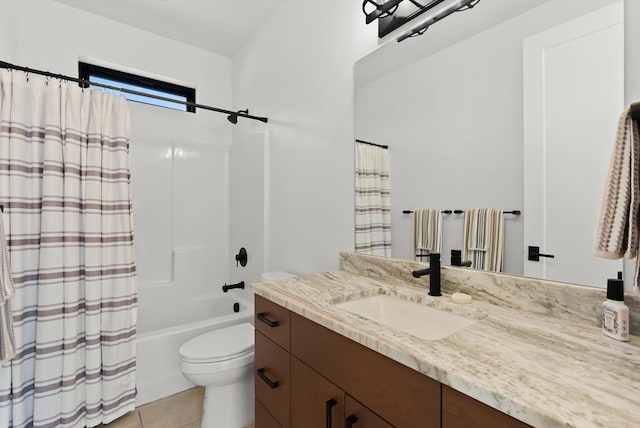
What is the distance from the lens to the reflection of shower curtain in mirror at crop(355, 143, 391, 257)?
4.78 ft

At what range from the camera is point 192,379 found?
5.01ft

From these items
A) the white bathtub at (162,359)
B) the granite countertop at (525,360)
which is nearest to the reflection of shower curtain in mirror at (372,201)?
the granite countertop at (525,360)

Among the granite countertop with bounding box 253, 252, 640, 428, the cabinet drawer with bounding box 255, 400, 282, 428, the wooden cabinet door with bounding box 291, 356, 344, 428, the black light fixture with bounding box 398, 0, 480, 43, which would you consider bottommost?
the cabinet drawer with bounding box 255, 400, 282, 428

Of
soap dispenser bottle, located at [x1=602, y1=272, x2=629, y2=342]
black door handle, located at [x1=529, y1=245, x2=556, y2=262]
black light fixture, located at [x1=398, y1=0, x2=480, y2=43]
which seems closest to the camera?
soap dispenser bottle, located at [x1=602, y1=272, x2=629, y2=342]

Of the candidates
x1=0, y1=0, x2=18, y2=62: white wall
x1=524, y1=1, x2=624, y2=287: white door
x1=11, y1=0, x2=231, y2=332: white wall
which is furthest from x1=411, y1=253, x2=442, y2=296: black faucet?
x1=0, y1=0, x2=18, y2=62: white wall

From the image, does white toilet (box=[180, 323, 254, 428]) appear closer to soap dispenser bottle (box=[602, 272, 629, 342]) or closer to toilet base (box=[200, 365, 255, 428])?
toilet base (box=[200, 365, 255, 428])

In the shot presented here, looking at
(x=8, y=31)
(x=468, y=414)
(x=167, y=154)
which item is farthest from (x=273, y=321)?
(x=8, y=31)

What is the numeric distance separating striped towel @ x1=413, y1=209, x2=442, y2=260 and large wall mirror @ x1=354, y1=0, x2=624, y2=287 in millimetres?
26

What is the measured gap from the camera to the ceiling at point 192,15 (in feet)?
6.96

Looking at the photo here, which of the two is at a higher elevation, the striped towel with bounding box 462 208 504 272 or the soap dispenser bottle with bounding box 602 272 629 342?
the striped towel with bounding box 462 208 504 272

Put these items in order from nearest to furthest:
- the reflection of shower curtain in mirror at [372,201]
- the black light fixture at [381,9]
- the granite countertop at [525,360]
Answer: the granite countertop at [525,360] < the black light fixture at [381,9] < the reflection of shower curtain in mirror at [372,201]

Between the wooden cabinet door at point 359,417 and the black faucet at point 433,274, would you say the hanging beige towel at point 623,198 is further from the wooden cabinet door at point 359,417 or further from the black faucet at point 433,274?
the wooden cabinet door at point 359,417

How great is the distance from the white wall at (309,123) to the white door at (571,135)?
2.69 feet

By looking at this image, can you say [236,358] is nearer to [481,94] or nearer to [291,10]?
[481,94]
